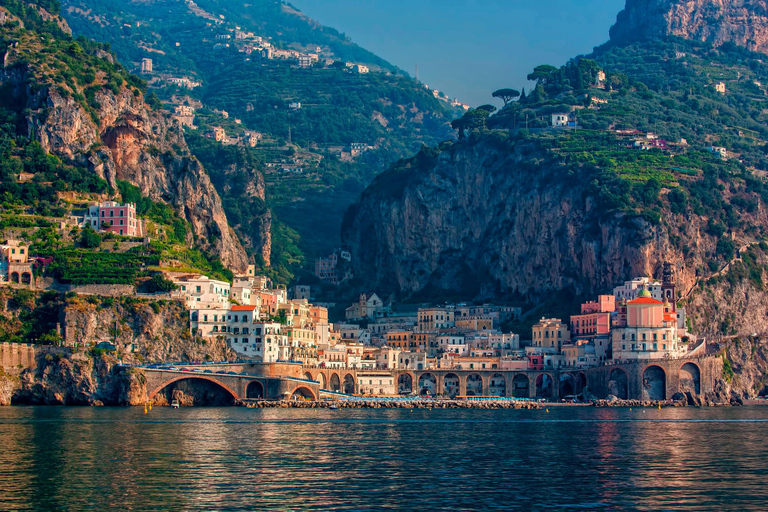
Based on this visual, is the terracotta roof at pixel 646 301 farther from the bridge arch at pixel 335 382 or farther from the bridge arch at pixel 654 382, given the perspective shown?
the bridge arch at pixel 335 382

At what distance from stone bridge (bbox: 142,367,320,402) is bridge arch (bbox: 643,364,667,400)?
4114cm

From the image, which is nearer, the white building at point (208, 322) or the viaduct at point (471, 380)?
the viaduct at point (471, 380)

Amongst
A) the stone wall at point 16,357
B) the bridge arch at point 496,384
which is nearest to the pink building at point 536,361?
the bridge arch at point 496,384

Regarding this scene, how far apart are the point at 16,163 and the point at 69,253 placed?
1927 centimetres

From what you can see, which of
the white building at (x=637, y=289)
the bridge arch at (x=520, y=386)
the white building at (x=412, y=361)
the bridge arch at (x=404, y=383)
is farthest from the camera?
the white building at (x=412, y=361)

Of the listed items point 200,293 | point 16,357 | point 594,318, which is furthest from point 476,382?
point 16,357

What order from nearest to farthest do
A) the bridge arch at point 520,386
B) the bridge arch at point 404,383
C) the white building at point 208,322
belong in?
the white building at point 208,322
the bridge arch at point 520,386
the bridge arch at point 404,383

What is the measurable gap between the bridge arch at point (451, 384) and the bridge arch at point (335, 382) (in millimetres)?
14908

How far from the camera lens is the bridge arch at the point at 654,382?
143000 mm

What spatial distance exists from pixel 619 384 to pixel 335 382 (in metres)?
34.9

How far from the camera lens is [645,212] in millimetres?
170375

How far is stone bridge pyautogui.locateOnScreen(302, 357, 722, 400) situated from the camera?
469 feet

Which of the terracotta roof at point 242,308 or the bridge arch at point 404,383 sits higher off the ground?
the terracotta roof at point 242,308

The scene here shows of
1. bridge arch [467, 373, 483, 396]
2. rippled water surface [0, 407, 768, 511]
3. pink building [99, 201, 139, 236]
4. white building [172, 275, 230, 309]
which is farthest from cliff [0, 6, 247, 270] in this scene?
rippled water surface [0, 407, 768, 511]
